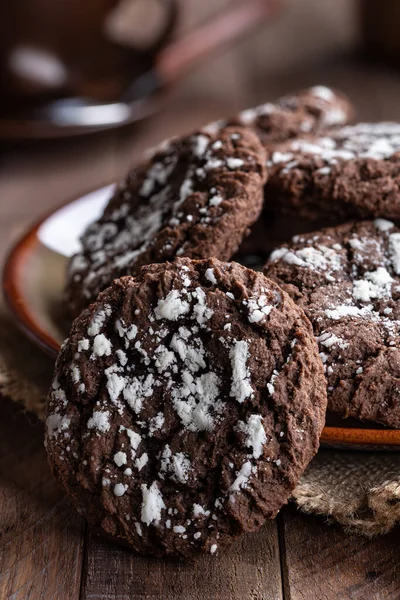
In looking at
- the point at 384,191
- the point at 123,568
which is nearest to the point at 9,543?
the point at 123,568

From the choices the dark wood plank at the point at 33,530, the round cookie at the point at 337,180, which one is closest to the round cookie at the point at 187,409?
the dark wood plank at the point at 33,530

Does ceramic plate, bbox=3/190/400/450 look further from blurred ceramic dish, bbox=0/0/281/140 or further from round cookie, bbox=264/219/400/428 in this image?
blurred ceramic dish, bbox=0/0/281/140

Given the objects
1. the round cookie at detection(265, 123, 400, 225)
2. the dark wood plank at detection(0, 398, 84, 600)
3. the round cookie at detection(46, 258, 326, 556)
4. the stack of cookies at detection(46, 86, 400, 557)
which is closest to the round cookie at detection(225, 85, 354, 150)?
the round cookie at detection(265, 123, 400, 225)

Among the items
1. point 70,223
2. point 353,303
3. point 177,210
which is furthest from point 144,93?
point 353,303

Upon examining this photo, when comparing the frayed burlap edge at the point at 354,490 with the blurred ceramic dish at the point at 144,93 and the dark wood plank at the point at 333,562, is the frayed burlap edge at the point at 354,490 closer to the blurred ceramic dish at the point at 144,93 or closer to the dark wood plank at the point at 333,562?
the dark wood plank at the point at 333,562

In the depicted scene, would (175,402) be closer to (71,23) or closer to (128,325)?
(128,325)

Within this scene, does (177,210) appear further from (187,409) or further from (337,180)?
(187,409)
